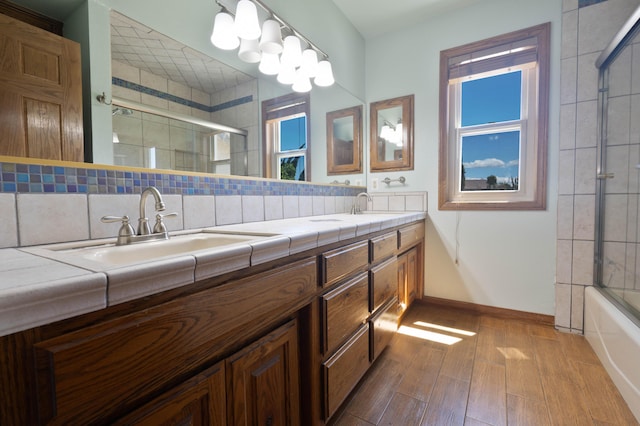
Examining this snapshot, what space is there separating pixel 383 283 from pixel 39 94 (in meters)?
1.53

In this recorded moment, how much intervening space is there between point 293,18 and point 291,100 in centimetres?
52

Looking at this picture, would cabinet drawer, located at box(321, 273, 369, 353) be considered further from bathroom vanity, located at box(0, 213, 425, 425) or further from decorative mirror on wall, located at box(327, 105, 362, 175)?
decorative mirror on wall, located at box(327, 105, 362, 175)

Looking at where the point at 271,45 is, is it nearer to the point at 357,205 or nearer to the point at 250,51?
the point at 250,51

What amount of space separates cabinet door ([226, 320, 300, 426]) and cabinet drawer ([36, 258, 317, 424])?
76 millimetres

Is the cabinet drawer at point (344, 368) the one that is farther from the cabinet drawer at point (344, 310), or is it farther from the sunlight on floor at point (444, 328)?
the sunlight on floor at point (444, 328)

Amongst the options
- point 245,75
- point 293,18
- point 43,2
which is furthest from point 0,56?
point 293,18

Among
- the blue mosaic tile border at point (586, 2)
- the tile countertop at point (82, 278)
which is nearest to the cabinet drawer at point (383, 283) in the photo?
the tile countertop at point (82, 278)

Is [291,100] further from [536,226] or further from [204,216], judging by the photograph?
[536,226]

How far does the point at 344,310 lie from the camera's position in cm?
112

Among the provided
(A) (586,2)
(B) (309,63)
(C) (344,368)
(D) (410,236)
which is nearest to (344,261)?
(C) (344,368)

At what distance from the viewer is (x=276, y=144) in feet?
5.46

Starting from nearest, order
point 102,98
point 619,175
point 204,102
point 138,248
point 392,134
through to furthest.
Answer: point 138,248, point 102,98, point 204,102, point 619,175, point 392,134

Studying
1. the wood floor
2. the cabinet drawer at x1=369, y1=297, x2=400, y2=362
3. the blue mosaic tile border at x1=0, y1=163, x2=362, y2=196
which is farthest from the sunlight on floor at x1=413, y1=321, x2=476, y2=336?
the blue mosaic tile border at x1=0, y1=163, x2=362, y2=196

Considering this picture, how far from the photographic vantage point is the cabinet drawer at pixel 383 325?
142 centimetres
